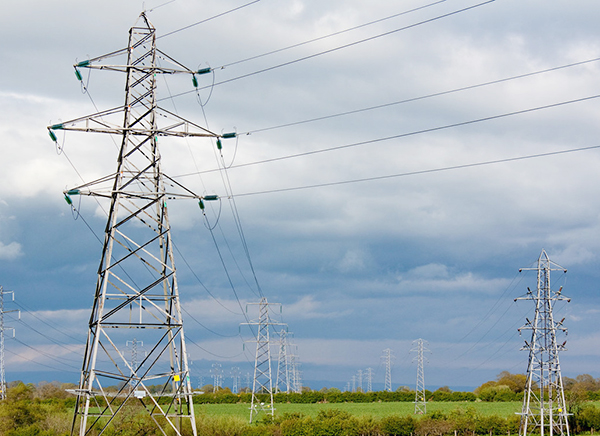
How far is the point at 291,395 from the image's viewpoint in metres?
109

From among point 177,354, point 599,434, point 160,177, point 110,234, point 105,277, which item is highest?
point 160,177

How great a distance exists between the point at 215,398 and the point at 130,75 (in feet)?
304

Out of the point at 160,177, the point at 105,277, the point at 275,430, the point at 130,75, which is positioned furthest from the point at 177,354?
the point at 275,430

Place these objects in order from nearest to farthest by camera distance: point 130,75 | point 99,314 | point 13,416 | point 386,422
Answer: point 99,314 < point 130,75 < point 13,416 < point 386,422

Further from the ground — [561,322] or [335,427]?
[561,322]

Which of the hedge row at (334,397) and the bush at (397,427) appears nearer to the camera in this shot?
the bush at (397,427)

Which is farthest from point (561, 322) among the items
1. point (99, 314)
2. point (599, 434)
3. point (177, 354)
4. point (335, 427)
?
point (99, 314)

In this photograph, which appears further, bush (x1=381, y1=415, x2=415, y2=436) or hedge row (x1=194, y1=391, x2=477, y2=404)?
hedge row (x1=194, y1=391, x2=477, y2=404)

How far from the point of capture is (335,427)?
198 ft

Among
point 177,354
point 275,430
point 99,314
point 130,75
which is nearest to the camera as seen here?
point 99,314

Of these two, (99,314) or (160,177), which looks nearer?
(99,314)

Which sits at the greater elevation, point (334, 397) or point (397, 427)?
point (334, 397)

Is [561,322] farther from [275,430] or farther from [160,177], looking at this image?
[160,177]

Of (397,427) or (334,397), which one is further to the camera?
(334,397)
